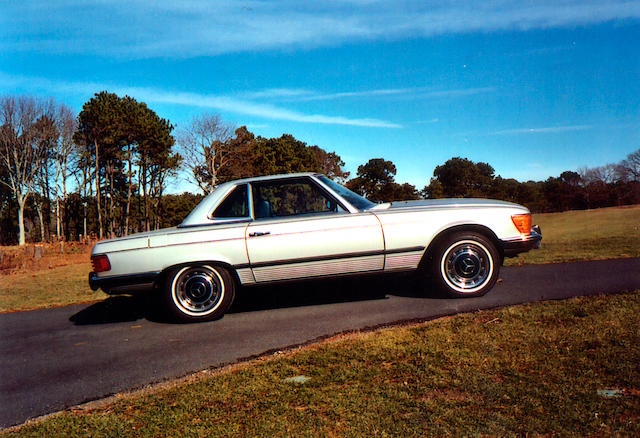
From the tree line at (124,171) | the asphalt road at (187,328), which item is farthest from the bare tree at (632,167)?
the asphalt road at (187,328)

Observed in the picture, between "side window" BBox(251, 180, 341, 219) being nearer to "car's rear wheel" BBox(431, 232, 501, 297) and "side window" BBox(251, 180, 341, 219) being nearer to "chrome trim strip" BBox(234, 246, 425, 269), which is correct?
"chrome trim strip" BBox(234, 246, 425, 269)

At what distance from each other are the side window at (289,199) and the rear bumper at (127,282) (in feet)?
4.75

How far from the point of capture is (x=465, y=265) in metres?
4.93

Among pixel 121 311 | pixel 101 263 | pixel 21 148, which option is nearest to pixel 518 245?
pixel 101 263

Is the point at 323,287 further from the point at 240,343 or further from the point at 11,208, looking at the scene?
the point at 11,208

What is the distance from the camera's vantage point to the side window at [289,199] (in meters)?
5.03

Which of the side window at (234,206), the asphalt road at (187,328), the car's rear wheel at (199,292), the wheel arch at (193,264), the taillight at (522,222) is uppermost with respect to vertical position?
the side window at (234,206)

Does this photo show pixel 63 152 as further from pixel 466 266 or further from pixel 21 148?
pixel 466 266

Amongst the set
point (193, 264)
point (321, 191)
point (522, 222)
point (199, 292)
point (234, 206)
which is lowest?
point (199, 292)

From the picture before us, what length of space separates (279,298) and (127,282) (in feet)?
6.46

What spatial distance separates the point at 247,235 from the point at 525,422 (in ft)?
11.0

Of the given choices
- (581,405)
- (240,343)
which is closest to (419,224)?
(240,343)

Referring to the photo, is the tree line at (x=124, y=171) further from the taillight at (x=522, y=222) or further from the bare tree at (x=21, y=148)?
the taillight at (x=522, y=222)

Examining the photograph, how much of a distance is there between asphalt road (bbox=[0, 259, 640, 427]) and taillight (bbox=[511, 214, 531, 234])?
2.59ft
